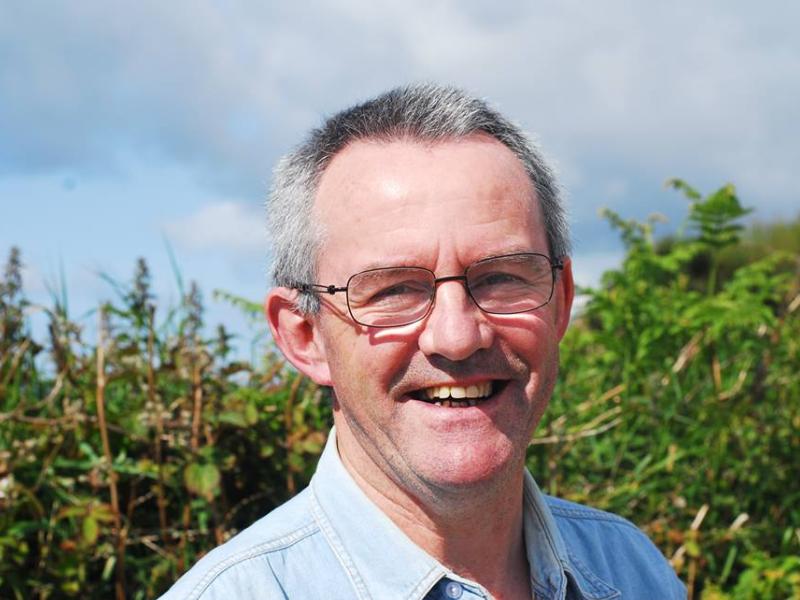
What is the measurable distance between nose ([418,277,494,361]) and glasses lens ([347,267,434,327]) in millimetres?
35

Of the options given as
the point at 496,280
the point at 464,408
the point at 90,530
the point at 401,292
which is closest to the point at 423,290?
the point at 401,292

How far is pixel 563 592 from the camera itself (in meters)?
2.52

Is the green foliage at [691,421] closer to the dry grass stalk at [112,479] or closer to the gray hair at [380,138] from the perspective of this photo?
the dry grass stalk at [112,479]

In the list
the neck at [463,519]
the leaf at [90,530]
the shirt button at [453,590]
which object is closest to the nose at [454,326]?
the neck at [463,519]

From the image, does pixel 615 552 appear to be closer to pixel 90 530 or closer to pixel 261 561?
pixel 261 561

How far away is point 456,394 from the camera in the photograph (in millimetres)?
2271

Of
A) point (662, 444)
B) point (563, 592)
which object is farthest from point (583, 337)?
point (563, 592)

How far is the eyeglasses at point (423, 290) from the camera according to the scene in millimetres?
2287

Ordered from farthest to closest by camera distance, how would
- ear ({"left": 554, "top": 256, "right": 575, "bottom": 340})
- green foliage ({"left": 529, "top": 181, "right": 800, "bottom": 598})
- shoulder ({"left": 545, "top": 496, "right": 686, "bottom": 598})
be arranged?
green foliage ({"left": 529, "top": 181, "right": 800, "bottom": 598})
shoulder ({"left": 545, "top": 496, "right": 686, "bottom": 598})
ear ({"left": 554, "top": 256, "right": 575, "bottom": 340})

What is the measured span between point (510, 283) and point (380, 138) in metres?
0.48

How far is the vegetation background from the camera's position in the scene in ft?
11.7

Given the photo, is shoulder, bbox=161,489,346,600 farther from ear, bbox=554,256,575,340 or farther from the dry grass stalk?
the dry grass stalk

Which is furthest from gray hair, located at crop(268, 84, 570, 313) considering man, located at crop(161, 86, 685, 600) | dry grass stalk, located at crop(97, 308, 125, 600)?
dry grass stalk, located at crop(97, 308, 125, 600)

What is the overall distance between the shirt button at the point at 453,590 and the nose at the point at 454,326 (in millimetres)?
548
